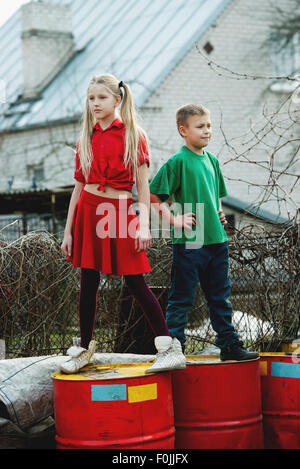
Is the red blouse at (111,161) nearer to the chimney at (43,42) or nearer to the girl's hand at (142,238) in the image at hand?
the girl's hand at (142,238)

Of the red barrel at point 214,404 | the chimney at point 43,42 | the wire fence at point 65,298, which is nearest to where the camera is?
the red barrel at point 214,404

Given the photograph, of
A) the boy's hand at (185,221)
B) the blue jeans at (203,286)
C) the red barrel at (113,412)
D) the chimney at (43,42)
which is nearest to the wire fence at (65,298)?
the blue jeans at (203,286)

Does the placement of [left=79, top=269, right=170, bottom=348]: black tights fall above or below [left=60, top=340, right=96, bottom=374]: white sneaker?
above

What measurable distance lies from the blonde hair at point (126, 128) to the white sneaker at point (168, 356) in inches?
→ 36.4

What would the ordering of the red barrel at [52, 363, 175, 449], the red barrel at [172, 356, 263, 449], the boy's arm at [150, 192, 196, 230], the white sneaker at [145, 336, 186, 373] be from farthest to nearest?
the boy's arm at [150, 192, 196, 230] < the red barrel at [172, 356, 263, 449] < the white sneaker at [145, 336, 186, 373] < the red barrel at [52, 363, 175, 449]

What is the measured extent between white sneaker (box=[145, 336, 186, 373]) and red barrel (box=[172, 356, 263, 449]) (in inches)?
3.9

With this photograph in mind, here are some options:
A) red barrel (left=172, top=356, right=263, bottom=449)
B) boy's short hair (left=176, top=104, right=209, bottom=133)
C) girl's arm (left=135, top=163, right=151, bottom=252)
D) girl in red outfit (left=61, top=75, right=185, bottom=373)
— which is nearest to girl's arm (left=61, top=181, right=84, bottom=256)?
girl in red outfit (left=61, top=75, right=185, bottom=373)

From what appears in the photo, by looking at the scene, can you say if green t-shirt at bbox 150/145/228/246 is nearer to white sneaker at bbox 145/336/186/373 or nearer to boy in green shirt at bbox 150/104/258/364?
boy in green shirt at bbox 150/104/258/364

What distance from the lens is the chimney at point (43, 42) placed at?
20.5 metres

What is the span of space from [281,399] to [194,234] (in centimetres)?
103

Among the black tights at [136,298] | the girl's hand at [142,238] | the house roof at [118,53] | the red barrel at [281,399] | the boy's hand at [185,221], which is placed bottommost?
the red barrel at [281,399]

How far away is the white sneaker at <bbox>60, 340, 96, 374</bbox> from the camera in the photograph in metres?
3.94
